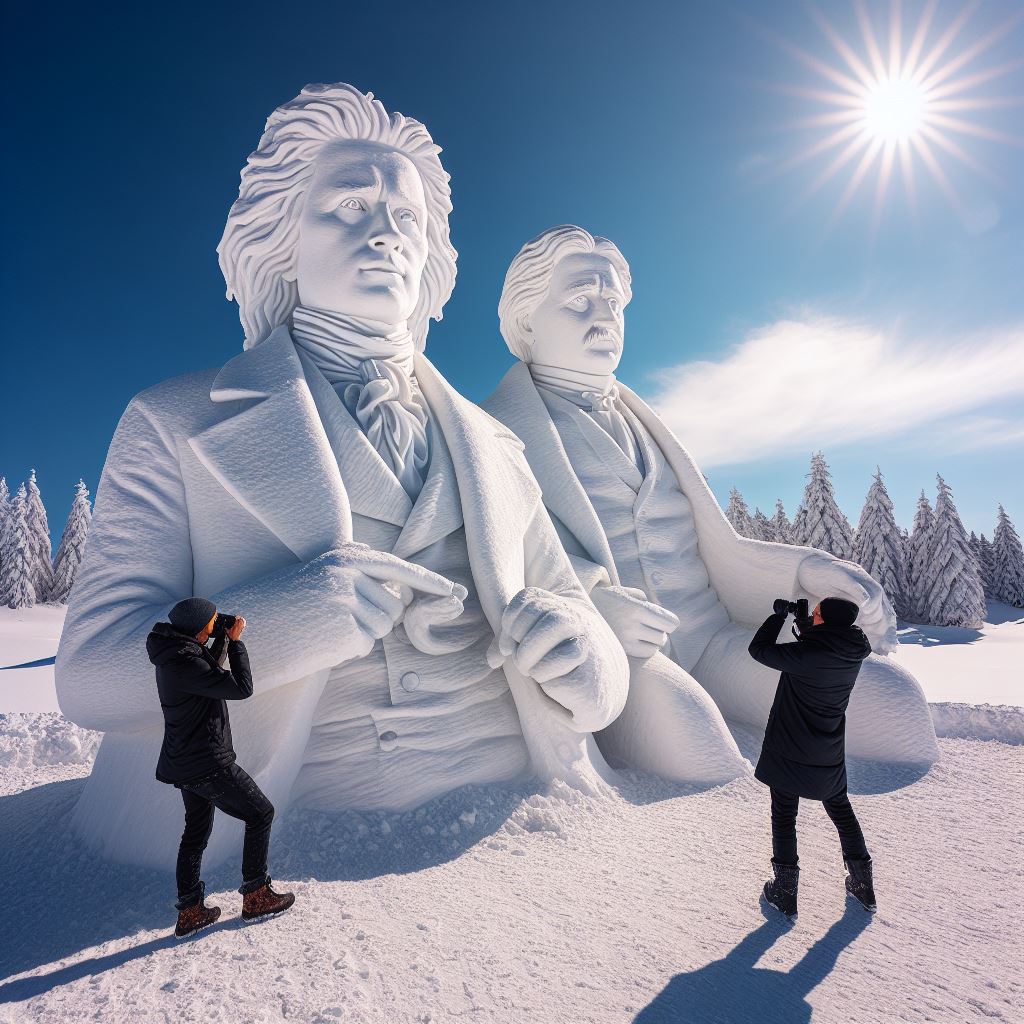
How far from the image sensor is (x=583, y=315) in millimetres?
4562

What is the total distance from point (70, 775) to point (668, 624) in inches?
142

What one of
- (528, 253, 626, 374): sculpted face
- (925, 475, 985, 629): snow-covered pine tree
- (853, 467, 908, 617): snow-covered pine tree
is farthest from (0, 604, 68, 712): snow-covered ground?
(925, 475, 985, 629): snow-covered pine tree

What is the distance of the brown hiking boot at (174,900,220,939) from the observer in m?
1.81

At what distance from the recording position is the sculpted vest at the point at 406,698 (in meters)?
2.62

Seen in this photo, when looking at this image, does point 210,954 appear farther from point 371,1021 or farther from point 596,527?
point 596,527

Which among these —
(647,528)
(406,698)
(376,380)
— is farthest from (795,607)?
(647,528)

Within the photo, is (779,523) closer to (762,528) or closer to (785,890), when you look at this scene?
(762,528)

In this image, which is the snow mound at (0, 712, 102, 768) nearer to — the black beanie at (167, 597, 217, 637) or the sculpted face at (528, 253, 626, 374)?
the black beanie at (167, 597, 217, 637)

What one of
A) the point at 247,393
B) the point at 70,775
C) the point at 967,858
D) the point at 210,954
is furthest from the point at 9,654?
the point at 967,858

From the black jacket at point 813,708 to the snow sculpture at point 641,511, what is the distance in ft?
5.36

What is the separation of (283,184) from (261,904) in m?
2.96

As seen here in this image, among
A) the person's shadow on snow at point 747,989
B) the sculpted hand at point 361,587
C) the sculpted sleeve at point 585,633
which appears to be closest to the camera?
the person's shadow on snow at point 747,989

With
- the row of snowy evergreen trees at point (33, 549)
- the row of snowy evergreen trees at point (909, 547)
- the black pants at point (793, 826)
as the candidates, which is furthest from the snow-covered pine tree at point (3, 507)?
the black pants at point (793, 826)

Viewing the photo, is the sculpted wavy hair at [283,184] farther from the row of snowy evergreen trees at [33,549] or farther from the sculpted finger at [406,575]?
the row of snowy evergreen trees at [33,549]
